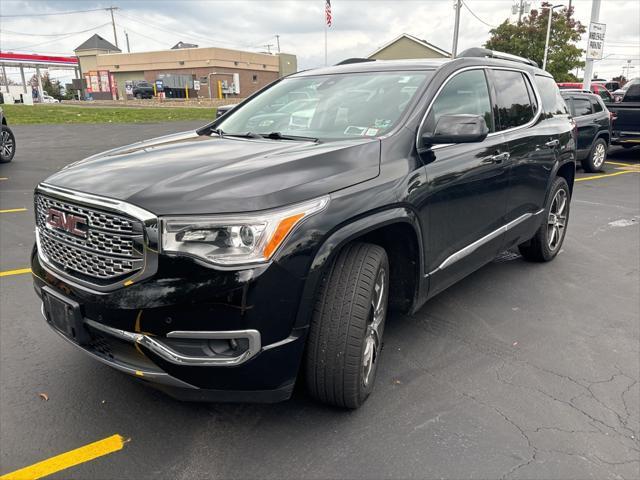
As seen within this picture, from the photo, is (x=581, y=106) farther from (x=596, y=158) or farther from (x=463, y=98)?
(x=463, y=98)

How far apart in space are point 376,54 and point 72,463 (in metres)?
46.1

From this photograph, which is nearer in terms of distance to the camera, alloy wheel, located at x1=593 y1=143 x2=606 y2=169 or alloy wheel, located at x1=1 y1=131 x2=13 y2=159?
alloy wheel, located at x1=1 y1=131 x2=13 y2=159

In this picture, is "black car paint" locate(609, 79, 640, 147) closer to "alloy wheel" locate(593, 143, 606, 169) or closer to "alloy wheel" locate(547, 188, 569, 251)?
"alloy wheel" locate(593, 143, 606, 169)

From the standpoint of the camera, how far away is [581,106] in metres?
11.7

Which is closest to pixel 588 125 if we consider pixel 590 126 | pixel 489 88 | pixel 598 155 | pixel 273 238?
pixel 590 126

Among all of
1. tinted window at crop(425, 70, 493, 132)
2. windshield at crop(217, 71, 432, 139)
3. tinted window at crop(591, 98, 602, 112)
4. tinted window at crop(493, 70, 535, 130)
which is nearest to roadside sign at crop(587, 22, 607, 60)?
tinted window at crop(591, 98, 602, 112)

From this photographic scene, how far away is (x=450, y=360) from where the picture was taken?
3.43 meters

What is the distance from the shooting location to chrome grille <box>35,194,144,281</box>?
2.23 meters

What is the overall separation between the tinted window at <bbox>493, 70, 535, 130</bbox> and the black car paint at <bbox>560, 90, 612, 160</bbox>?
24.5 ft

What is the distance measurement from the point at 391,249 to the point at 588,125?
10076 millimetres

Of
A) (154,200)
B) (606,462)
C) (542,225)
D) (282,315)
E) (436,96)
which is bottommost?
(606,462)

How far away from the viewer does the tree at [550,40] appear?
123 ft

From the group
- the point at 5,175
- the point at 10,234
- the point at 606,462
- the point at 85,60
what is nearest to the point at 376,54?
the point at 5,175

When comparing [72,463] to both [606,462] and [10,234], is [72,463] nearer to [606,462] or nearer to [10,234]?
[606,462]
